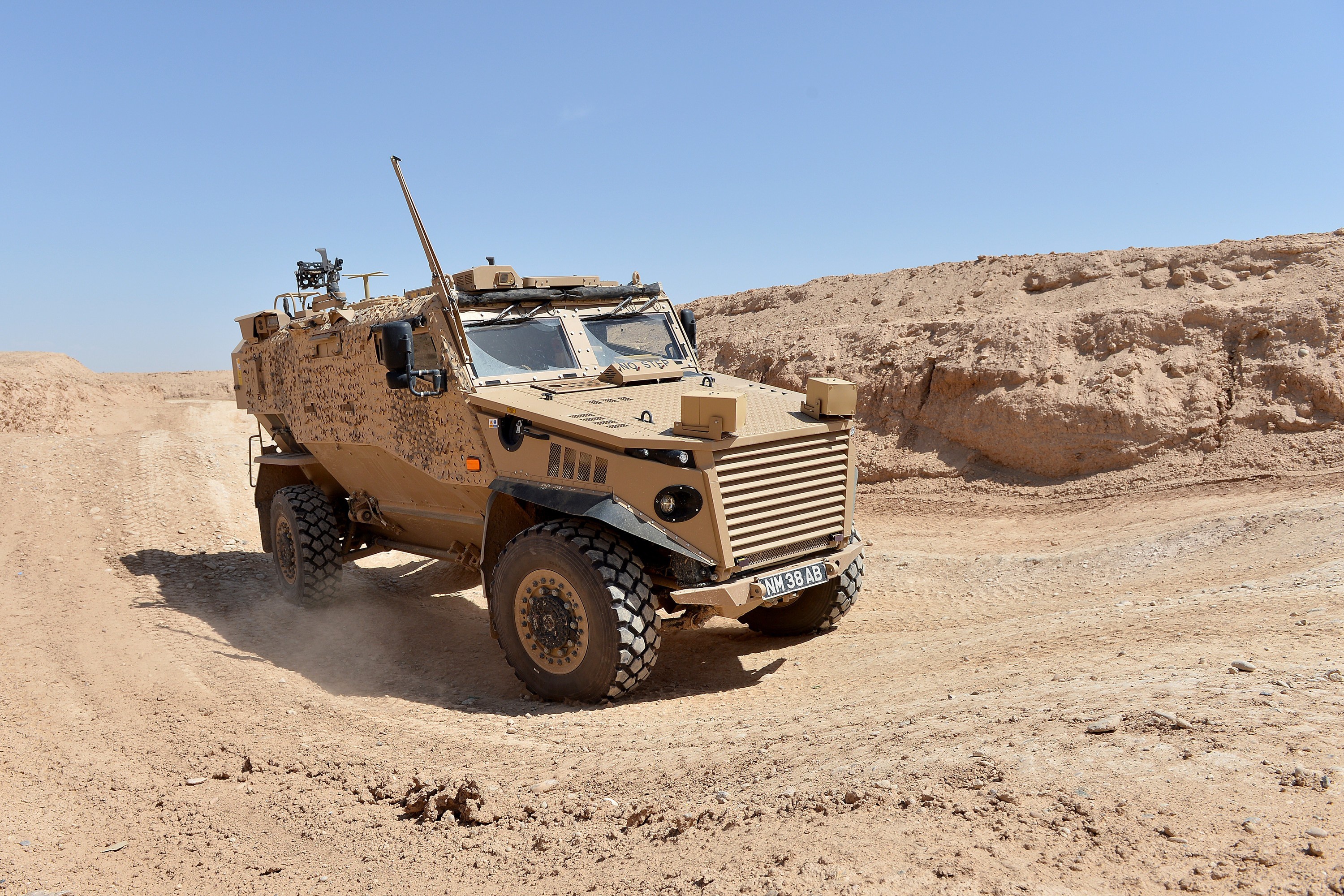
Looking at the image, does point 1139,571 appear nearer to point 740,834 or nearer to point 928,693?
point 928,693

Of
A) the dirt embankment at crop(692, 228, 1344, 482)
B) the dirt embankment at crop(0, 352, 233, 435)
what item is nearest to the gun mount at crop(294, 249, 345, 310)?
the dirt embankment at crop(692, 228, 1344, 482)

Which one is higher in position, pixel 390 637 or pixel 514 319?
pixel 514 319

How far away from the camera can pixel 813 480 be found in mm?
6195

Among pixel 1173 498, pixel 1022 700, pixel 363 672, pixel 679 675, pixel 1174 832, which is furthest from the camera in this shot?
pixel 1173 498

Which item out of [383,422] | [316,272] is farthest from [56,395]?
[383,422]

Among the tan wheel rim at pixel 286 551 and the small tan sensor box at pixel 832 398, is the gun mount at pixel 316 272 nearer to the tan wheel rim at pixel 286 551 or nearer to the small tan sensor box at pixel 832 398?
the tan wheel rim at pixel 286 551

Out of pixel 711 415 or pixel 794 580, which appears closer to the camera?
pixel 711 415

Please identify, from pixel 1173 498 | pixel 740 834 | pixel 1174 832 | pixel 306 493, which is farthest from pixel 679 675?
pixel 1173 498

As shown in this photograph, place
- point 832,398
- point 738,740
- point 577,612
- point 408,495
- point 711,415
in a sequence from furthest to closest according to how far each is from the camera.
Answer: point 408,495 → point 832,398 → point 577,612 → point 711,415 → point 738,740

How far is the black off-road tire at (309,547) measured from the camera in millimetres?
8922

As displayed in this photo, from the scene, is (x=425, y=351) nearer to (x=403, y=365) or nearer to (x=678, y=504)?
(x=403, y=365)

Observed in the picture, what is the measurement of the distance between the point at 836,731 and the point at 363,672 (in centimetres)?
401

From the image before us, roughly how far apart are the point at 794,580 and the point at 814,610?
128 centimetres

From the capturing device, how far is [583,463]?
581 cm
